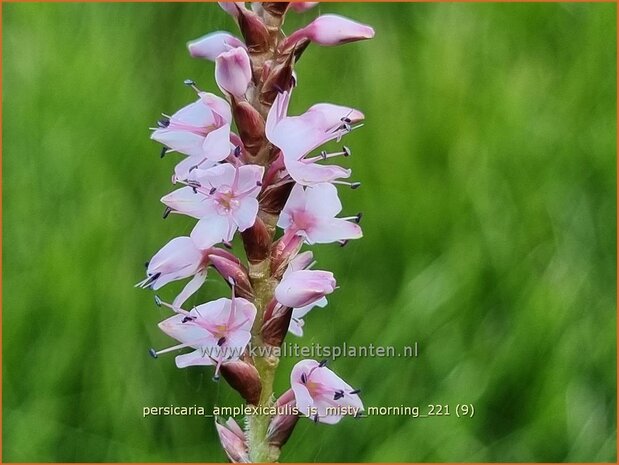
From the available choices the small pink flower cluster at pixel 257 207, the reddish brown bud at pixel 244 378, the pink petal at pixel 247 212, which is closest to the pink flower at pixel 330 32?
the small pink flower cluster at pixel 257 207

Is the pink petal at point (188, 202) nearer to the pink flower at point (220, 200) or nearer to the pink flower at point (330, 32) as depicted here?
the pink flower at point (220, 200)

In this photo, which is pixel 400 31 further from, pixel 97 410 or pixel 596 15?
pixel 97 410

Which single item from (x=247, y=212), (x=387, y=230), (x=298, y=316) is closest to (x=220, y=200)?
(x=247, y=212)

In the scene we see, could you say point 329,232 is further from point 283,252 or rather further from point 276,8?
point 276,8

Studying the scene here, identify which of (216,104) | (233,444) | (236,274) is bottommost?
(233,444)

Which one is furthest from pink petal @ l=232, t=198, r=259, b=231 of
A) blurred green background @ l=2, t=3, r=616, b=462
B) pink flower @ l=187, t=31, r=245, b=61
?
blurred green background @ l=2, t=3, r=616, b=462

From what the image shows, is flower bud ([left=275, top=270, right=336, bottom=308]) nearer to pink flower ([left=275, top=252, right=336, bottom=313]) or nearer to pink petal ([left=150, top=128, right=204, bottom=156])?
pink flower ([left=275, top=252, right=336, bottom=313])

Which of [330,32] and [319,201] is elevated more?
[330,32]

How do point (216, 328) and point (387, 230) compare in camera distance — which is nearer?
point (216, 328)
